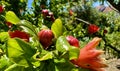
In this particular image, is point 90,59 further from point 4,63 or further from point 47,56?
point 4,63

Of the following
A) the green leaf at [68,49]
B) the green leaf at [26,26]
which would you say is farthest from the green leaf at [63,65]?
the green leaf at [26,26]

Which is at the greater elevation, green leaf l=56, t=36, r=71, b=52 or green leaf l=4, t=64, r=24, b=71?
green leaf l=56, t=36, r=71, b=52

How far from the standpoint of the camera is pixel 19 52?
0.98 meters

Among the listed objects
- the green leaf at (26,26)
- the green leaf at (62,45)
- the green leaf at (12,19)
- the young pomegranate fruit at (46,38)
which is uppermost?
the green leaf at (12,19)

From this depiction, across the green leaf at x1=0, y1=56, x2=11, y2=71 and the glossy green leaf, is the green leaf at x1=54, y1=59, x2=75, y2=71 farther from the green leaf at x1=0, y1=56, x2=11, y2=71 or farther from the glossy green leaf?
the green leaf at x1=0, y1=56, x2=11, y2=71

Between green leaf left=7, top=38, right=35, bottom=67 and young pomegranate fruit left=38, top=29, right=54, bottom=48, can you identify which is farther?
young pomegranate fruit left=38, top=29, right=54, bottom=48

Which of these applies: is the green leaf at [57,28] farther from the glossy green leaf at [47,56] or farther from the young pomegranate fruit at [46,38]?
the glossy green leaf at [47,56]

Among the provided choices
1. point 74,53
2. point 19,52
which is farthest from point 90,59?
point 19,52

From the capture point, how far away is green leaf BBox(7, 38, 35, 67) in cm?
97

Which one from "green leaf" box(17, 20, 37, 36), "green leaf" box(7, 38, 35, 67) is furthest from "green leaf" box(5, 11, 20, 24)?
"green leaf" box(7, 38, 35, 67)

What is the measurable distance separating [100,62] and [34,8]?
410cm

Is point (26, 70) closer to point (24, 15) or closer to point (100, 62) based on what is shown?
point (100, 62)

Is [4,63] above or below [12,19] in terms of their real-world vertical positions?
below

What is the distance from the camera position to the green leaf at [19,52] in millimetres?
973
